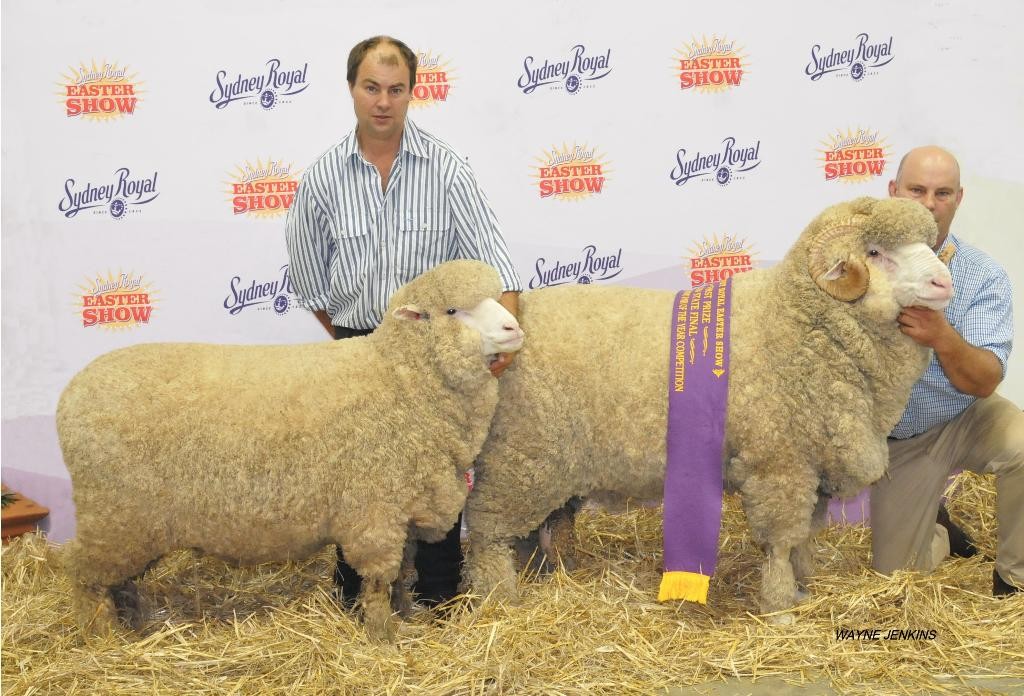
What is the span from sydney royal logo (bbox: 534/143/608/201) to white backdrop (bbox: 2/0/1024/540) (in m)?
0.02

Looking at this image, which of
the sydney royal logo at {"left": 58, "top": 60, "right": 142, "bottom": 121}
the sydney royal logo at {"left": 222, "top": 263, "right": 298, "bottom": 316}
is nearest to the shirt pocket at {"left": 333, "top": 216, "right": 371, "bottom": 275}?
the sydney royal logo at {"left": 222, "top": 263, "right": 298, "bottom": 316}

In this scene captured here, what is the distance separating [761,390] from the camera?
363 centimetres

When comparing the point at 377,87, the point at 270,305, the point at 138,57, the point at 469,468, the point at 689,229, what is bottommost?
the point at 469,468

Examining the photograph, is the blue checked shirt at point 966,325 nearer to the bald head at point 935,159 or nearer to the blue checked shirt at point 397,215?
the bald head at point 935,159

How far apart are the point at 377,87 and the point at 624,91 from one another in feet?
5.57

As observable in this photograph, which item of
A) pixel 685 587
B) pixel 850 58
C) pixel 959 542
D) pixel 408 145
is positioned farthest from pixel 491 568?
pixel 850 58

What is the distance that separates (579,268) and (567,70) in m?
1.04

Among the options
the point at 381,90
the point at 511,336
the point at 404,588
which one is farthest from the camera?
the point at 404,588

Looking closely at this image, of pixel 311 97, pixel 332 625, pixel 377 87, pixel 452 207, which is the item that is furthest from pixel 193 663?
pixel 311 97

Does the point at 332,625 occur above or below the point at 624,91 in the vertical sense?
below

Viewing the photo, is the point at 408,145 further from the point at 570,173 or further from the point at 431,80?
the point at 570,173

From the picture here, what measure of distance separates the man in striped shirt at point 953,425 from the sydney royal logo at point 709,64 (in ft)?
3.64

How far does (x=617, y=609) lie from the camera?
150 inches

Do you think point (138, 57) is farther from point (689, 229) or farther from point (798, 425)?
point (798, 425)
